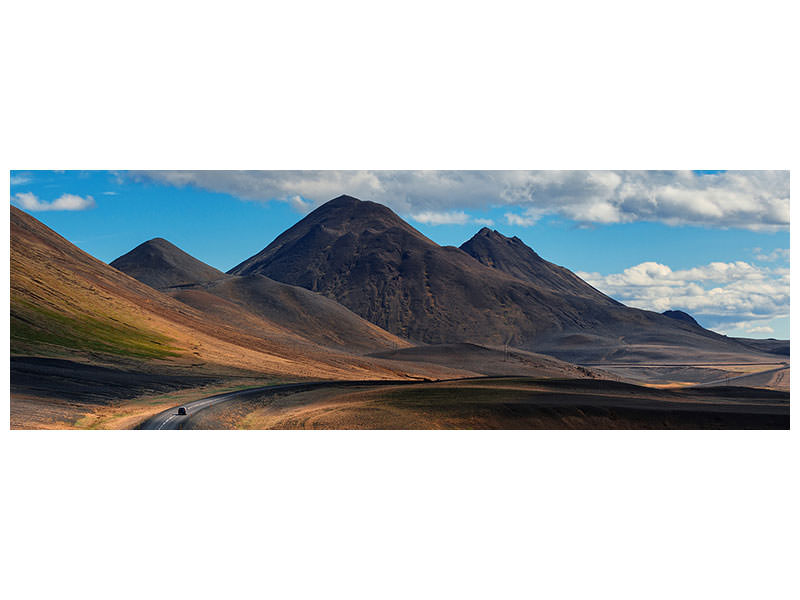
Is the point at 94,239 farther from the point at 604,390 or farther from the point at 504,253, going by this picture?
the point at 504,253

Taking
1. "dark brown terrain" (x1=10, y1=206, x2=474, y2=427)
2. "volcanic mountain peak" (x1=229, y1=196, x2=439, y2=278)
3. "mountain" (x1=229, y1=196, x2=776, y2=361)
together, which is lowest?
"dark brown terrain" (x1=10, y1=206, x2=474, y2=427)

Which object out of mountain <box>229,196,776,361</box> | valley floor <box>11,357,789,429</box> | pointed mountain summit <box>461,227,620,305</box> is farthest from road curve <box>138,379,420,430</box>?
pointed mountain summit <box>461,227,620,305</box>

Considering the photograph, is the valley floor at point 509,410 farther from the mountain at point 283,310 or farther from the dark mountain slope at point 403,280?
the dark mountain slope at point 403,280

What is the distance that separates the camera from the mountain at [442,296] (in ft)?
245

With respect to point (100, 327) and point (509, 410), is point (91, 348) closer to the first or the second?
point (100, 327)

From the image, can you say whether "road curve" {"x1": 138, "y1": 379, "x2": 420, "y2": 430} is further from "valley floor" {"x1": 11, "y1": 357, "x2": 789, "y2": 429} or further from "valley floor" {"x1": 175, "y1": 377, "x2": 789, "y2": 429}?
"valley floor" {"x1": 175, "y1": 377, "x2": 789, "y2": 429}

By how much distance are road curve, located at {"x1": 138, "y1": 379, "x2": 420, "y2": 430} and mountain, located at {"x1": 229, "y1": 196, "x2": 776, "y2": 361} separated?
49988mm

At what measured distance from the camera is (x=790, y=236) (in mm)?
16672

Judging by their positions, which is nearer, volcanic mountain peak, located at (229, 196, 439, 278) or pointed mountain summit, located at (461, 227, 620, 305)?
volcanic mountain peak, located at (229, 196, 439, 278)

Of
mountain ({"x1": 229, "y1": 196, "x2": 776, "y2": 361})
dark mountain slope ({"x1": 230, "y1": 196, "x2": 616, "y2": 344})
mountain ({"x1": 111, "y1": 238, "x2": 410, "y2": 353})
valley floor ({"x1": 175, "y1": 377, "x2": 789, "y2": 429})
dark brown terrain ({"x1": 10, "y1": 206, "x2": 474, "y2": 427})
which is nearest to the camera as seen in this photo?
valley floor ({"x1": 175, "y1": 377, "x2": 789, "y2": 429})

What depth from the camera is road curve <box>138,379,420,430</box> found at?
48.8 feet

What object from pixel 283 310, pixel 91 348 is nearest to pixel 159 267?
pixel 283 310

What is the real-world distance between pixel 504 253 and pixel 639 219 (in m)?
105

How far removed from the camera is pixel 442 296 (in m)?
84.6
